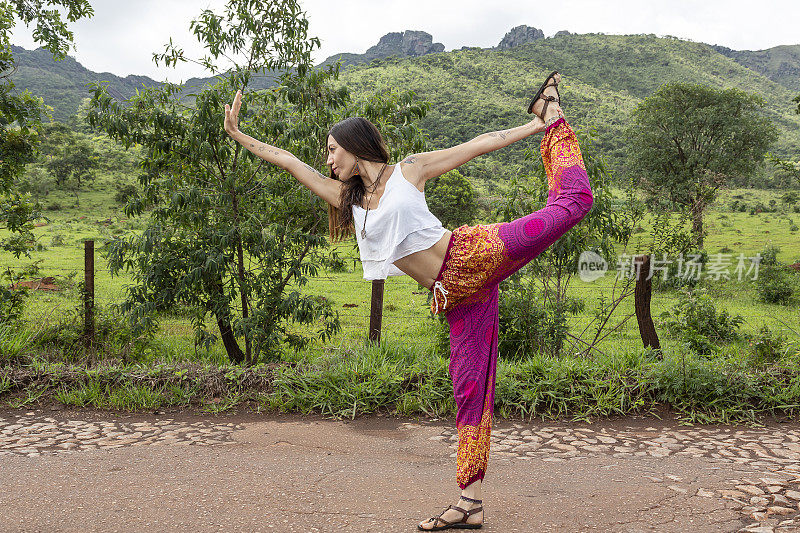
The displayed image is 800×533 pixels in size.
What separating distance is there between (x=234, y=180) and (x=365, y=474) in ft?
10.9

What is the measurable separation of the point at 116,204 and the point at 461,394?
37.3 metres

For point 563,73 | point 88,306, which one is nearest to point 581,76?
point 563,73

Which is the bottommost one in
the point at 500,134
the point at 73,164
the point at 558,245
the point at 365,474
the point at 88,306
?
the point at 365,474

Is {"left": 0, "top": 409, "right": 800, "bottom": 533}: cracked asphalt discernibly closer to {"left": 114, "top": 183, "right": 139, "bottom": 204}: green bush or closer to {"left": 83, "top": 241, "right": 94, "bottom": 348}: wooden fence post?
{"left": 83, "top": 241, "right": 94, "bottom": 348}: wooden fence post

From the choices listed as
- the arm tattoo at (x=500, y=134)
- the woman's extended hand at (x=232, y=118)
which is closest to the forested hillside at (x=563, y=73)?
the woman's extended hand at (x=232, y=118)

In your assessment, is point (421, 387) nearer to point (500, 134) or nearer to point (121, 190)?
point (500, 134)

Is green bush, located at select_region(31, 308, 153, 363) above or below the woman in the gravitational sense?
below

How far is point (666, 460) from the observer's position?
392 centimetres

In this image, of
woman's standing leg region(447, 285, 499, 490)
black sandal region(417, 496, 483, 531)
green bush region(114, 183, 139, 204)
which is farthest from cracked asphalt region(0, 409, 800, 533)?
green bush region(114, 183, 139, 204)

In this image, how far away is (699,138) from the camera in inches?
1128

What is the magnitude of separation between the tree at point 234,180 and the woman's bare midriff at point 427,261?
10.4 ft

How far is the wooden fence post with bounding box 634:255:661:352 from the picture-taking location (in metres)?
5.65

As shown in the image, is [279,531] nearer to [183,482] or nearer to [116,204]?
[183,482]

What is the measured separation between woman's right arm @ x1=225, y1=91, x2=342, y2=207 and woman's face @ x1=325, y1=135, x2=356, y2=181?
125 mm
